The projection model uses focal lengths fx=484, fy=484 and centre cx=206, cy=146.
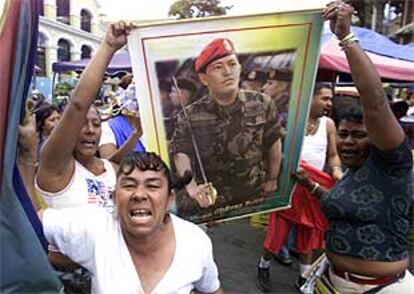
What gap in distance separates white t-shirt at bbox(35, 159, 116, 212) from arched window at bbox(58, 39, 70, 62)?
79.7ft

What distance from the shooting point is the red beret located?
1945mm

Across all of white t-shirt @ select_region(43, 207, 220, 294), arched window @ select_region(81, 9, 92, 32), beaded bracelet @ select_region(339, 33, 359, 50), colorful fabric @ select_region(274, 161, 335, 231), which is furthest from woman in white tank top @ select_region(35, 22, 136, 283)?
arched window @ select_region(81, 9, 92, 32)

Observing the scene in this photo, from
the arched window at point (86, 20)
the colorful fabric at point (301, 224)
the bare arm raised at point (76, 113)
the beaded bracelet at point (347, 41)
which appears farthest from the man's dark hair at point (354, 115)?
the arched window at point (86, 20)

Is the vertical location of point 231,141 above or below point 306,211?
above

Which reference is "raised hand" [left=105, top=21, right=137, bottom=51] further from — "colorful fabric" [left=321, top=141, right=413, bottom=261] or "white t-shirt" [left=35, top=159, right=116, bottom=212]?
"colorful fabric" [left=321, top=141, right=413, bottom=261]

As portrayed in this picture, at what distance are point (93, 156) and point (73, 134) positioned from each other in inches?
23.9

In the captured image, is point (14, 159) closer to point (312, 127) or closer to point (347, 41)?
point (347, 41)

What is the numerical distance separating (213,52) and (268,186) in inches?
27.4

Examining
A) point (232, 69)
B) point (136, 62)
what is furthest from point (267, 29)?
point (136, 62)

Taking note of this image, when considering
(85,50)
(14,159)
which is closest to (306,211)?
(14,159)

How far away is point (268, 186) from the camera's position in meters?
2.27

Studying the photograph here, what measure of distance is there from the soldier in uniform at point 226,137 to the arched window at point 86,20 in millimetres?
25503

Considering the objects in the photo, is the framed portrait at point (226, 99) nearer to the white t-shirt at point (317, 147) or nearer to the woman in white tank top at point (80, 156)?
the woman in white tank top at point (80, 156)

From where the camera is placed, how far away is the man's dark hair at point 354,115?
6.48 ft
